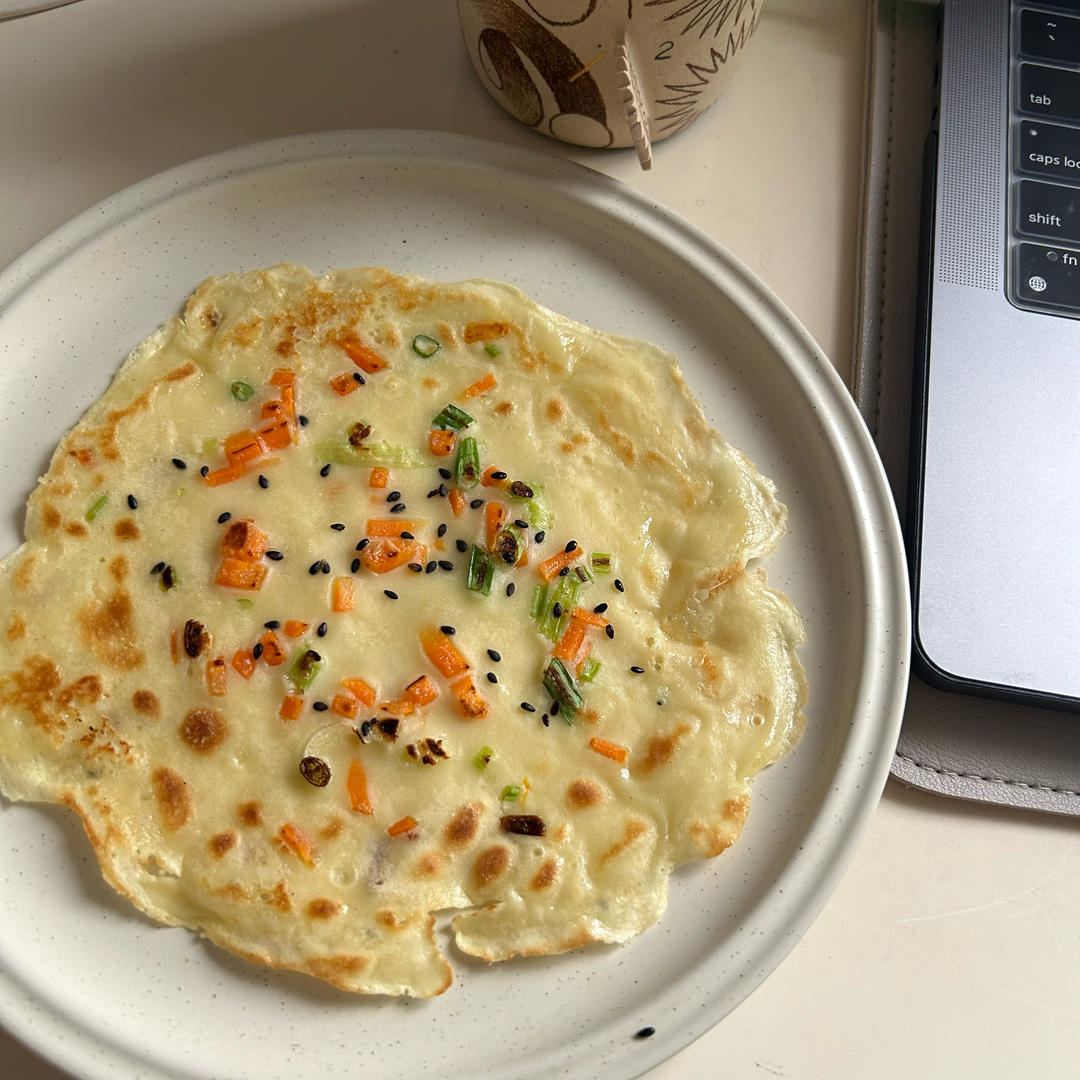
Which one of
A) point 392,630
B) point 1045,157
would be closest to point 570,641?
point 392,630

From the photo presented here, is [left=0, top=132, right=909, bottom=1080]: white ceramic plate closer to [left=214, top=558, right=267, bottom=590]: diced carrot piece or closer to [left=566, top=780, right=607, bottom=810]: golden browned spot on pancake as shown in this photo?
[left=566, top=780, right=607, bottom=810]: golden browned spot on pancake

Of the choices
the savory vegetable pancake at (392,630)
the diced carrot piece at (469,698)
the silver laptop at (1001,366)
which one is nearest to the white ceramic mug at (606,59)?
the savory vegetable pancake at (392,630)

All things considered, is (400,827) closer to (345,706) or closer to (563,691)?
(345,706)

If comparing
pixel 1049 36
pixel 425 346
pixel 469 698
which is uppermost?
pixel 1049 36

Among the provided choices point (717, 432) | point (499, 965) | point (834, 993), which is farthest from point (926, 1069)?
point (717, 432)

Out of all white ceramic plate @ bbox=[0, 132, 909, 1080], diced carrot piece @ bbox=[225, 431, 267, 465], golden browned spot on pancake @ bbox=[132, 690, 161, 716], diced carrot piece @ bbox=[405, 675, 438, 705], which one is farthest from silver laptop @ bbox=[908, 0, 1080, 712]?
golden browned spot on pancake @ bbox=[132, 690, 161, 716]
